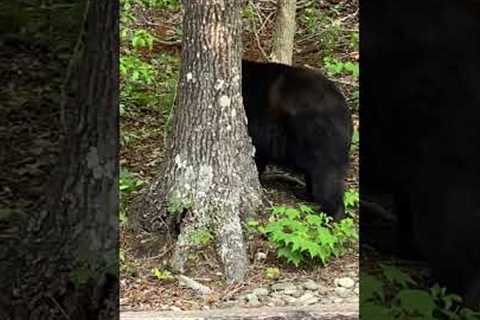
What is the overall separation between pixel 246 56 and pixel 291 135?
2.06m

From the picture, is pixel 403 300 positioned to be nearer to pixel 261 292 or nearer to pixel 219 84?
pixel 261 292

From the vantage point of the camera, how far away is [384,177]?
0.93 m

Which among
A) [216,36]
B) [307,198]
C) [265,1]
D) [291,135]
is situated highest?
[265,1]

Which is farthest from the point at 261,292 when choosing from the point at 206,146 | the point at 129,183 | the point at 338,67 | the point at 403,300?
the point at 403,300

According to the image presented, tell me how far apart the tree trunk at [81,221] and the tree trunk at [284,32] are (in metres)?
5.14

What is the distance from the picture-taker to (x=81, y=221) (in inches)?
58.5

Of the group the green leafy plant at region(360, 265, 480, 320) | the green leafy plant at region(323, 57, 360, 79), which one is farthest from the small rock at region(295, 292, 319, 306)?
the green leafy plant at region(360, 265, 480, 320)

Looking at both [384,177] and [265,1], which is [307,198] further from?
[384,177]

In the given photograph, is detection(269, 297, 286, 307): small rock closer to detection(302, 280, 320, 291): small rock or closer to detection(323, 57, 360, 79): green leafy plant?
detection(302, 280, 320, 291): small rock

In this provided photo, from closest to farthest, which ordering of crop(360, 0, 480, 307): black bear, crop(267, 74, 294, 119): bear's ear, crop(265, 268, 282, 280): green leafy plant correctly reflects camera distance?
crop(360, 0, 480, 307): black bear, crop(265, 268, 282, 280): green leafy plant, crop(267, 74, 294, 119): bear's ear

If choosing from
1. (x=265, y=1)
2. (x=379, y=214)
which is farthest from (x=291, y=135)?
(x=379, y=214)

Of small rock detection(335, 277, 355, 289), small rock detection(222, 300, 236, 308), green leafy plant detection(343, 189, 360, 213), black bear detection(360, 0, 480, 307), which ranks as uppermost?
black bear detection(360, 0, 480, 307)

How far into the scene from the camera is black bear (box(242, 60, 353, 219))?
4914 millimetres

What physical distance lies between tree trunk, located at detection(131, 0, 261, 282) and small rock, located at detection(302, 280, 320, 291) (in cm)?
32
